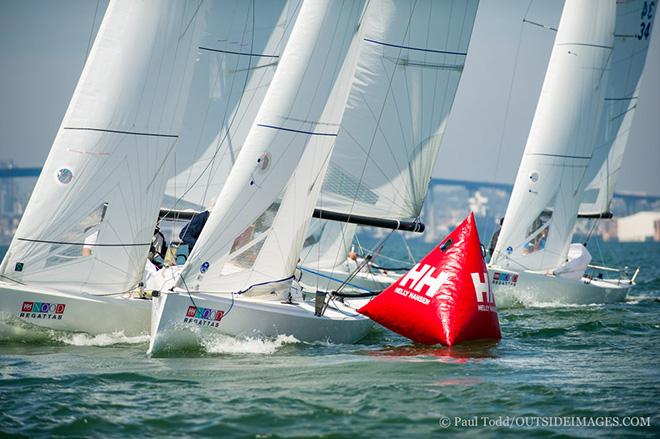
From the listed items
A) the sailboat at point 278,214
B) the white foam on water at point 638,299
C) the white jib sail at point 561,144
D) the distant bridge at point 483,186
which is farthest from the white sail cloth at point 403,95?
the distant bridge at point 483,186

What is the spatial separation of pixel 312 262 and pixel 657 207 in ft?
355

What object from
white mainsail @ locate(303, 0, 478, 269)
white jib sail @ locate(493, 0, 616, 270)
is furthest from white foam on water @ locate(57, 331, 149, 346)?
white jib sail @ locate(493, 0, 616, 270)

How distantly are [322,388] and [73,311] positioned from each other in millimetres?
4349

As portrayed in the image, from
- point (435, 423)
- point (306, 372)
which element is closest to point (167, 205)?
point (306, 372)

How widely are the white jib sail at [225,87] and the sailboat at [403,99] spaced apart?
1721 millimetres

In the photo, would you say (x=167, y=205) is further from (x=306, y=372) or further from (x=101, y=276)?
(x=306, y=372)

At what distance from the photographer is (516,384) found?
10797mm

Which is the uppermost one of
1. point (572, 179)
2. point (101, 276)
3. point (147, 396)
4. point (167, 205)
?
point (572, 179)

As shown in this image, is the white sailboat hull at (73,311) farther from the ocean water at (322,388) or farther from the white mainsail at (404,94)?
the white mainsail at (404,94)

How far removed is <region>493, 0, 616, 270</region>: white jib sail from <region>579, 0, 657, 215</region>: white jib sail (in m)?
0.92

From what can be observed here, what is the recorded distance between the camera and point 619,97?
25.3m

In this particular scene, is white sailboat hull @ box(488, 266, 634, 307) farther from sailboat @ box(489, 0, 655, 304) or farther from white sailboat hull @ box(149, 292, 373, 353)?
white sailboat hull @ box(149, 292, 373, 353)

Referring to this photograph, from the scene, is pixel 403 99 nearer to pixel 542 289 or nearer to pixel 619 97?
pixel 542 289

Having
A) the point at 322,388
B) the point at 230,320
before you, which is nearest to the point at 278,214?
the point at 230,320
